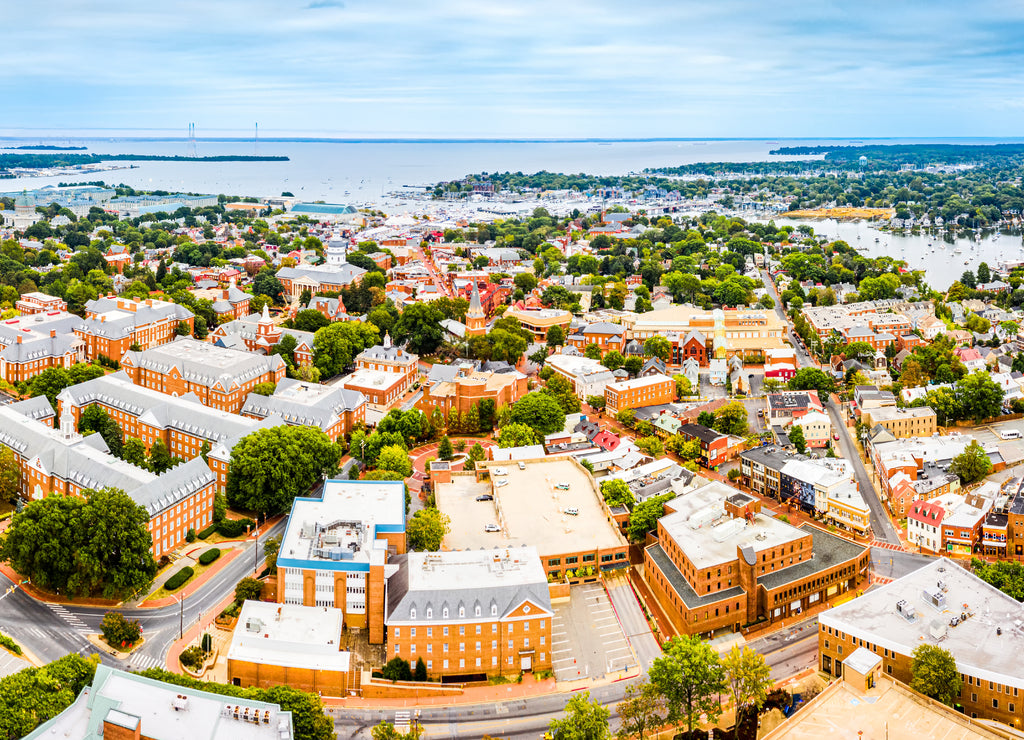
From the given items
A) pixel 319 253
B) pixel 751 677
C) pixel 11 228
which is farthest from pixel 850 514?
pixel 11 228

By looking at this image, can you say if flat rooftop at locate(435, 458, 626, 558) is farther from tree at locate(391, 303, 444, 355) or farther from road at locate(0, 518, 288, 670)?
tree at locate(391, 303, 444, 355)

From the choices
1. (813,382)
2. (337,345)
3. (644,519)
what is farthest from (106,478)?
(813,382)

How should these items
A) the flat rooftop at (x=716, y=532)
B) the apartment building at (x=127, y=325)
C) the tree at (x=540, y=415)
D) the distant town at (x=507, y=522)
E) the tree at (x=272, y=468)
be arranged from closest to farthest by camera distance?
1. the distant town at (x=507, y=522)
2. the flat rooftop at (x=716, y=532)
3. the tree at (x=272, y=468)
4. the tree at (x=540, y=415)
5. the apartment building at (x=127, y=325)

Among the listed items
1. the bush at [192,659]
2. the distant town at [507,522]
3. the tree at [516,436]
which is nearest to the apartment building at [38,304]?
the distant town at [507,522]

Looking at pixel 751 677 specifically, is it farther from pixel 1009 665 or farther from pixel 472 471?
pixel 472 471

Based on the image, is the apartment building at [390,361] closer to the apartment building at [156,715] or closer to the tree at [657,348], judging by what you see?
the tree at [657,348]

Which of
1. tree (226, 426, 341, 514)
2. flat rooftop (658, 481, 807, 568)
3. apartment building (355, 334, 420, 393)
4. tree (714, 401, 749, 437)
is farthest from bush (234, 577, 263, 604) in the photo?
tree (714, 401, 749, 437)

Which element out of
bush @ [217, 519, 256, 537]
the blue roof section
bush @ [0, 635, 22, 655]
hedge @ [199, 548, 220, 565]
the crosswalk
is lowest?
the crosswalk
